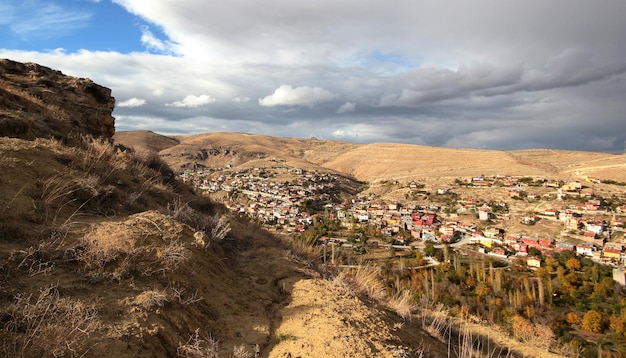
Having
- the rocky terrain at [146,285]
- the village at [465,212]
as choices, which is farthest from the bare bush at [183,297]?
the village at [465,212]

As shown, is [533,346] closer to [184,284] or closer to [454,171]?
[184,284]

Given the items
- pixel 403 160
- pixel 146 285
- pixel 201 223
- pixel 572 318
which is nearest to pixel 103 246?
pixel 146 285

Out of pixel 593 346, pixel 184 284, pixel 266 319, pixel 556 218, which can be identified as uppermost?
pixel 184 284

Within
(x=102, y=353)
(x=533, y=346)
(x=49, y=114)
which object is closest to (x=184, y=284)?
(x=102, y=353)

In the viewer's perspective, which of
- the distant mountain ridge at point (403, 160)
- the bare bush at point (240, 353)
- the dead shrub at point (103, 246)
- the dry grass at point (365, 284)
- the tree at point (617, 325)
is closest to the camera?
A: the bare bush at point (240, 353)

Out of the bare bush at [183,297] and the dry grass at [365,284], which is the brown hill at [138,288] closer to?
the bare bush at [183,297]

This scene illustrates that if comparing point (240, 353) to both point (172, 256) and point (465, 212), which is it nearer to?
point (172, 256)

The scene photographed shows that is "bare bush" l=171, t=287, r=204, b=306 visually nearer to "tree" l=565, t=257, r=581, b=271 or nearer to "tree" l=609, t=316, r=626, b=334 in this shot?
"tree" l=609, t=316, r=626, b=334
